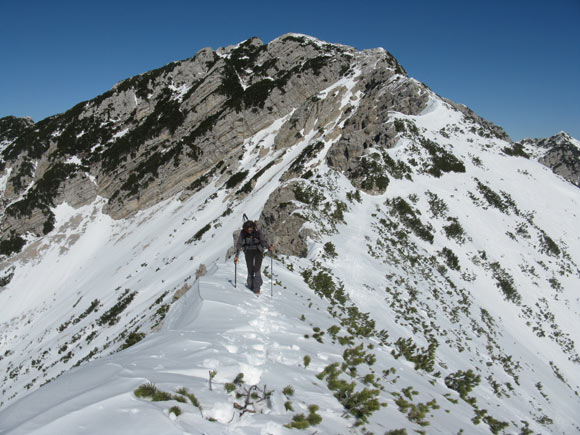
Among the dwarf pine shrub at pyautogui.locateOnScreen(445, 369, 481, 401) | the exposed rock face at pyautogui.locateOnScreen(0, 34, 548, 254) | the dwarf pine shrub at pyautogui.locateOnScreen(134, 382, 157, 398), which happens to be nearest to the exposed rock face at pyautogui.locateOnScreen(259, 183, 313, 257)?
the dwarf pine shrub at pyautogui.locateOnScreen(445, 369, 481, 401)

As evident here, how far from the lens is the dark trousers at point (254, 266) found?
9.26 metres

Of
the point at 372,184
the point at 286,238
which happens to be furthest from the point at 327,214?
the point at 372,184

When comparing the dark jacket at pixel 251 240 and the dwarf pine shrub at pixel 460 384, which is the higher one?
the dark jacket at pixel 251 240

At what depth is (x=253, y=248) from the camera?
9.30m

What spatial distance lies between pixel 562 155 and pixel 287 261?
93.7m

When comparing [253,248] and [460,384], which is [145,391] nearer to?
[253,248]

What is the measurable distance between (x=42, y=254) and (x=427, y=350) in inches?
2782

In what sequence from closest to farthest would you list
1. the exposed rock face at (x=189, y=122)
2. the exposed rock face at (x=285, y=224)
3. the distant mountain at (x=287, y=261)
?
the distant mountain at (x=287, y=261)
the exposed rock face at (x=285, y=224)
the exposed rock face at (x=189, y=122)

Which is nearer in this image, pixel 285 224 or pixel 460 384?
pixel 460 384

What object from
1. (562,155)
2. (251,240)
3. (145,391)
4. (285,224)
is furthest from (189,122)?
(562,155)

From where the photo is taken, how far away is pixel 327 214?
21.7 meters

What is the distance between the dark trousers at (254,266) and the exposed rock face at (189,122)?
34525 millimetres

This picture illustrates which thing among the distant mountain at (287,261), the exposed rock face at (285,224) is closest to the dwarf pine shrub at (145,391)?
the distant mountain at (287,261)

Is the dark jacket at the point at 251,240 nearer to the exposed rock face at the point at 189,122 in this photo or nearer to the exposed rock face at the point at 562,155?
the exposed rock face at the point at 189,122
